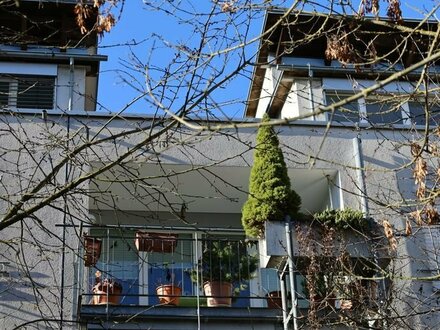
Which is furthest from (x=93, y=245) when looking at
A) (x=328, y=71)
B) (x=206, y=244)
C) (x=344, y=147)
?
(x=328, y=71)

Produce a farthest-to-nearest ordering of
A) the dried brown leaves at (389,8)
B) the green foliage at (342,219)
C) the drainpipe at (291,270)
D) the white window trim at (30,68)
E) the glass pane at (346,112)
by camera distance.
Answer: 1. the white window trim at (30,68)
2. the green foliage at (342,219)
3. the drainpipe at (291,270)
4. the glass pane at (346,112)
5. the dried brown leaves at (389,8)

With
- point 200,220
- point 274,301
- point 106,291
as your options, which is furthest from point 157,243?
point 200,220

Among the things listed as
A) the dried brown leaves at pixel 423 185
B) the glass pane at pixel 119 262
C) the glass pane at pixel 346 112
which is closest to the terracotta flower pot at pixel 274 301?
the glass pane at pixel 119 262

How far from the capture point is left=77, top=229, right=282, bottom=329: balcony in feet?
43.2

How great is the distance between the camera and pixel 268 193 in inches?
535

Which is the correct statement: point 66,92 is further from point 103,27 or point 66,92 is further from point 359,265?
point 103,27

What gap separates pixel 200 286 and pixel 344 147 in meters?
3.27

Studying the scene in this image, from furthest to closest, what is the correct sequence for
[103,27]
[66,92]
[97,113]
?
Answer: [66,92] < [97,113] < [103,27]

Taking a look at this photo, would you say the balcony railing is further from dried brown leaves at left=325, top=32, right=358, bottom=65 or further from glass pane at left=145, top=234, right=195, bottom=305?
dried brown leaves at left=325, top=32, right=358, bottom=65

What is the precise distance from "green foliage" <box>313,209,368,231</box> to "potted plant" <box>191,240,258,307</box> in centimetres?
146

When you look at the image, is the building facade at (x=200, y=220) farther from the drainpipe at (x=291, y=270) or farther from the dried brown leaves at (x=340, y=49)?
the dried brown leaves at (x=340, y=49)

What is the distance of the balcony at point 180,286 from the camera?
13.2 m

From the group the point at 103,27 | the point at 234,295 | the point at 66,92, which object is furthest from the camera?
the point at 66,92

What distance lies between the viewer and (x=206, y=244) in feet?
47.0
